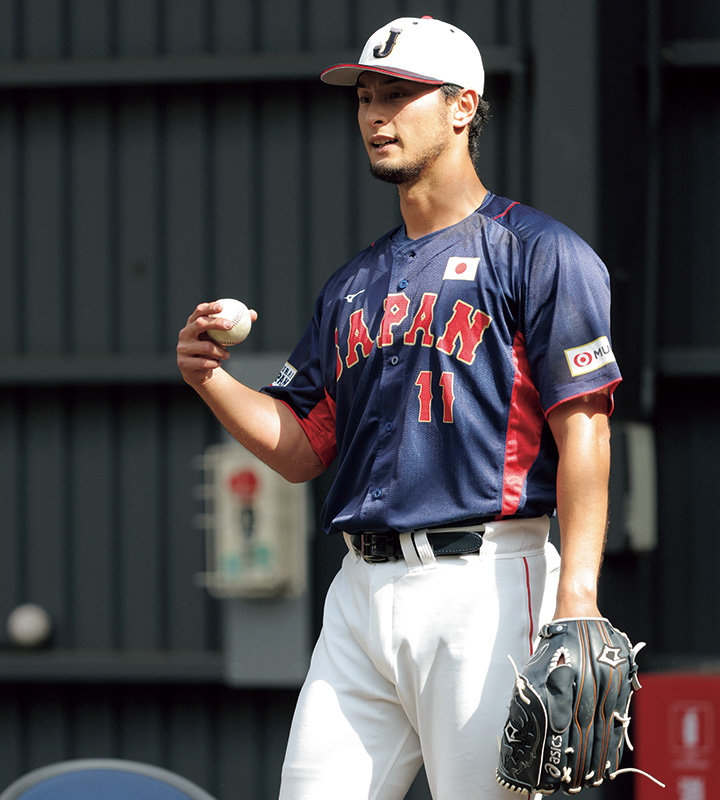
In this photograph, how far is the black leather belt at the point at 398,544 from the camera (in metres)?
2.25

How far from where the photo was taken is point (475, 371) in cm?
227

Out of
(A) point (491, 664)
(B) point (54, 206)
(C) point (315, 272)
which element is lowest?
(A) point (491, 664)

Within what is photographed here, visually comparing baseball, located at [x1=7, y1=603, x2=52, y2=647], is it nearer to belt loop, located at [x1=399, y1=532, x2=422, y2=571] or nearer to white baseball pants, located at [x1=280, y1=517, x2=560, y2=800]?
white baseball pants, located at [x1=280, y1=517, x2=560, y2=800]

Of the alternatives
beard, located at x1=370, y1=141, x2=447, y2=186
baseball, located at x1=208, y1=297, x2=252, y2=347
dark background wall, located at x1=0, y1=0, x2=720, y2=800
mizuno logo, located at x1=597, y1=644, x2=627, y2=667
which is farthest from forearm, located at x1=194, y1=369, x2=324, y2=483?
dark background wall, located at x1=0, y1=0, x2=720, y2=800

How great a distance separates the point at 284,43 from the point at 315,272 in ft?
3.01

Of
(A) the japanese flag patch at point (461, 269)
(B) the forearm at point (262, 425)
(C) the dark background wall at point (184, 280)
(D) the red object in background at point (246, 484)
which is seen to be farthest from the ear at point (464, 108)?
(D) the red object in background at point (246, 484)

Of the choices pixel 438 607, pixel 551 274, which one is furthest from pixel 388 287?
pixel 438 607

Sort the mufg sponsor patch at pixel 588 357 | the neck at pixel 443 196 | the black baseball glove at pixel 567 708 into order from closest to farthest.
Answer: the black baseball glove at pixel 567 708, the mufg sponsor patch at pixel 588 357, the neck at pixel 443 196

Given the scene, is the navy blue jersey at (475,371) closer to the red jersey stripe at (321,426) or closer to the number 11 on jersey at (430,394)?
the number 11 on jersey at (430,394)

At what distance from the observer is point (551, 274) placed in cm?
225

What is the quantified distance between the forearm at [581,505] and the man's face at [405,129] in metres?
0.62

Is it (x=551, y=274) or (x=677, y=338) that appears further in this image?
(x=677, y=338)

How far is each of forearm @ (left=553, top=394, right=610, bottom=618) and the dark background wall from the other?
2268 millimetres

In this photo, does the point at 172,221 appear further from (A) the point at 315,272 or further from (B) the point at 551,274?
(B) the point at 551,274
